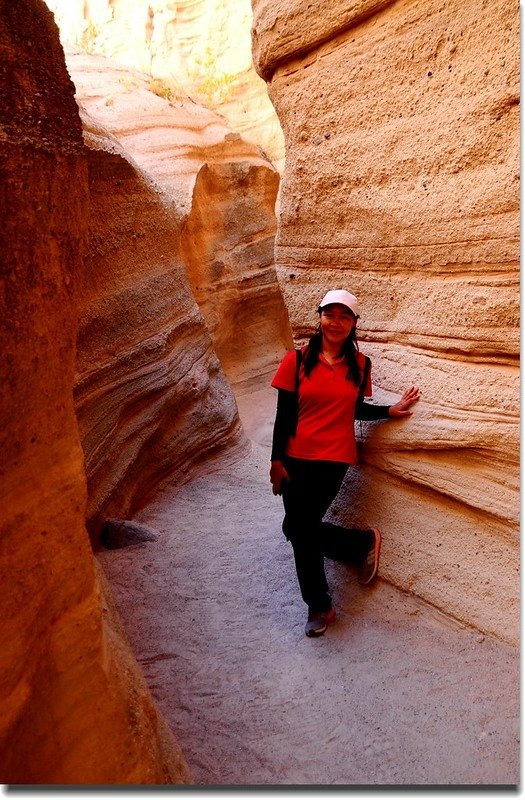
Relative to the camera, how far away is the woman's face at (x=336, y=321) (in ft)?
10.7

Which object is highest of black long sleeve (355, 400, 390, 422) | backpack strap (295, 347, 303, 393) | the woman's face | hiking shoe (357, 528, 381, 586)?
the woman's face

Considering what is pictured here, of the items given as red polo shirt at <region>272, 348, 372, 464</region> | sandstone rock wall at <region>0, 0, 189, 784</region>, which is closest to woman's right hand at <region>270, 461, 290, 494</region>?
red polo shirt at <region>272, 348, 372, 464</region>

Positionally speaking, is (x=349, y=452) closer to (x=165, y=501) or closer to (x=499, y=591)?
(x=499, y=591)

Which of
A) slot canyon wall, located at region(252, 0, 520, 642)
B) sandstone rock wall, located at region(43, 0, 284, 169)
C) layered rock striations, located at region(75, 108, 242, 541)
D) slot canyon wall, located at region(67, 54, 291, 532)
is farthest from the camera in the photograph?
sandstone rock wall, located at region(43, 0, 284, 169)

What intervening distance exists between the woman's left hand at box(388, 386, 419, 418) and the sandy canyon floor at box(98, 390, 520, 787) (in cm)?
89

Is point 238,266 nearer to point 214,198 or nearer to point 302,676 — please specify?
point 214,198

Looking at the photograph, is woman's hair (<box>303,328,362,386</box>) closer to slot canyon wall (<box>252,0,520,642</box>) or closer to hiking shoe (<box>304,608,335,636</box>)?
slot canyon wall (<box>252,0,520,642</box>)

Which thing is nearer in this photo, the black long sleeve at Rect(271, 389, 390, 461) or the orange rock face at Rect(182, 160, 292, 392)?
the black long sleeve at Rect(271, 389, 390, 461)

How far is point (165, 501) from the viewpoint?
16.8 ft

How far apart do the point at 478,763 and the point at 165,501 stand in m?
3.12

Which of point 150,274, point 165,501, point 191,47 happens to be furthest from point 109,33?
point 165,501

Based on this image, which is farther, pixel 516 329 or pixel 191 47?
pixel 191 47

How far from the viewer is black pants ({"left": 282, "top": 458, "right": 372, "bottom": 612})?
3.33 m

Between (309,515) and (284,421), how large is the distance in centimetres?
49
